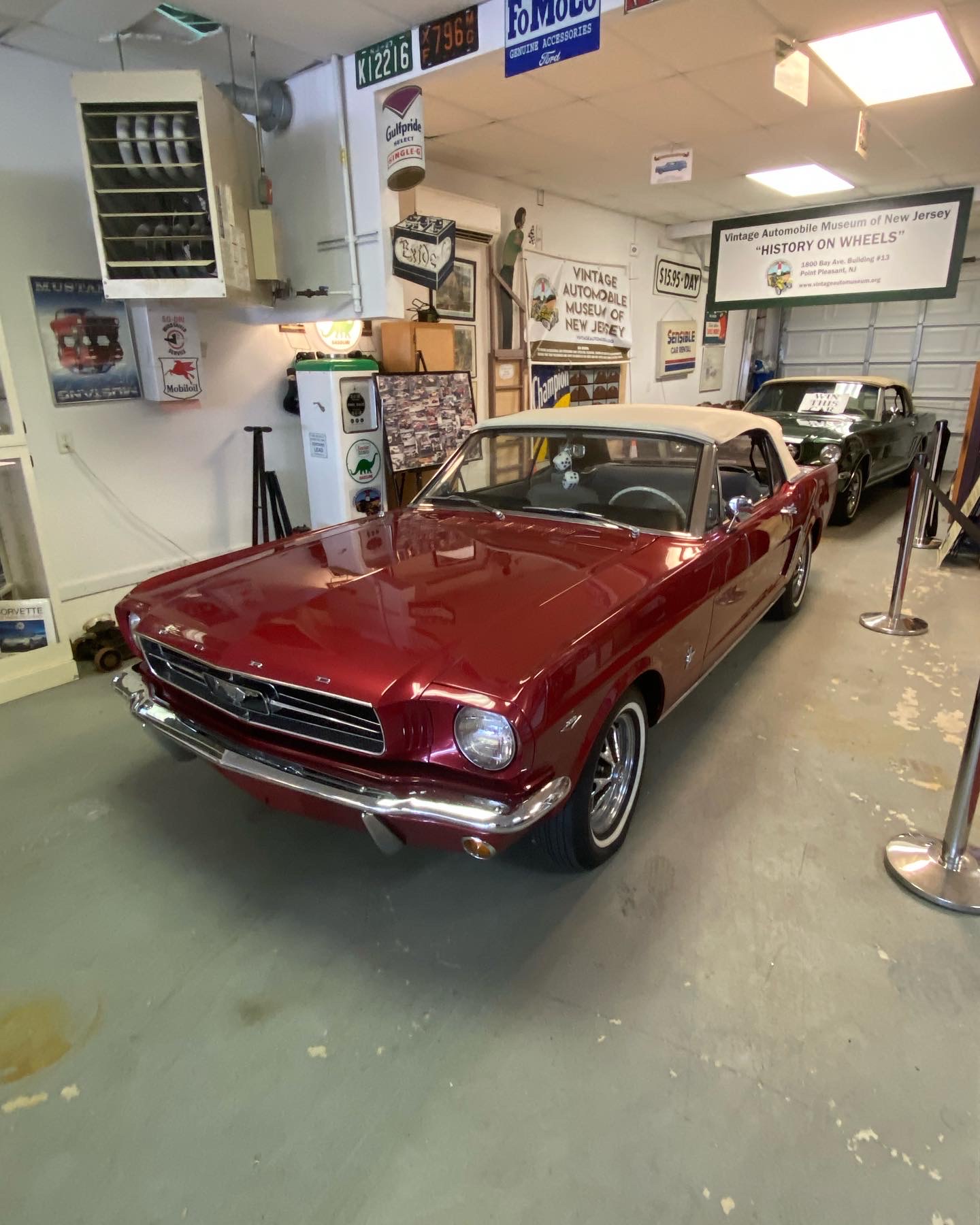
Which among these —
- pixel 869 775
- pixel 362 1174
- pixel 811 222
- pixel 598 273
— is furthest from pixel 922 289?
pixel 362 1174

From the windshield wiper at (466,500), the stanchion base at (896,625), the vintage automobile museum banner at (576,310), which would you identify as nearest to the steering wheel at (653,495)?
the windshield wiper at (466,500)

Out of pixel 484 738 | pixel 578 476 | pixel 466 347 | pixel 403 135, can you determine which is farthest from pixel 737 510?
pixel 466 347

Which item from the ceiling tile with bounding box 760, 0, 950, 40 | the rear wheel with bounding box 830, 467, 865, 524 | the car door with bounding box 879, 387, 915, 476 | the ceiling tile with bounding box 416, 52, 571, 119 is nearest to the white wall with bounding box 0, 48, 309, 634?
the ceiling tile with bounding box 416, 52, 571, 119

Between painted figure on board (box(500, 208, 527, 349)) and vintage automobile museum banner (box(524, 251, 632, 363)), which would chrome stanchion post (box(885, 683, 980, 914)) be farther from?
vintage automobile museum banner (box(524, 251, 632, 363))

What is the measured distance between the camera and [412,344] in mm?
5301

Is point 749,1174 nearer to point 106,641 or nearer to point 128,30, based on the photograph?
point 106,641

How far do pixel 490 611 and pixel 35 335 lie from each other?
353cm

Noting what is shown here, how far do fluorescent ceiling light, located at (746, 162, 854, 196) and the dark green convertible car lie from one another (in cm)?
190

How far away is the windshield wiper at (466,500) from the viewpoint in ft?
10.1

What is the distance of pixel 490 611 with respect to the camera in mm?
2080

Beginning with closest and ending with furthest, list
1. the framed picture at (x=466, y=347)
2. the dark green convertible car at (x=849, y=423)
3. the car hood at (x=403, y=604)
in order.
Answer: the car hood at (x=403, y=604)
the framed picture at (x=466, y=347)
the dark green convertible car at (x=849, y=423)

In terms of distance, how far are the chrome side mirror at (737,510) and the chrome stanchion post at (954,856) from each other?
1.08 m

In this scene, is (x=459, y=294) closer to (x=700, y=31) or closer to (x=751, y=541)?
(x=700, y=31)

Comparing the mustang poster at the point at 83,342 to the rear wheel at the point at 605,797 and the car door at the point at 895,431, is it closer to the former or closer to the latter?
the rear wheel at the point at 605,797
